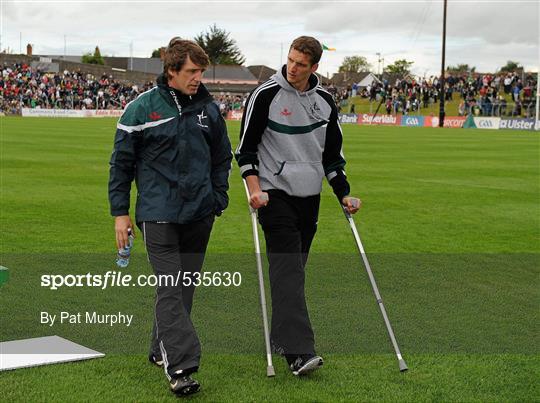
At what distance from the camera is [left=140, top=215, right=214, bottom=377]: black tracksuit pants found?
4836mm

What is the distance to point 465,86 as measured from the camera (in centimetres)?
6556

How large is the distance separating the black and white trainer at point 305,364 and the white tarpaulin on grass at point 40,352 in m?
1.25

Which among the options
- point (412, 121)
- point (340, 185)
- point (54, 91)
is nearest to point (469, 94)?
point (412, 121)

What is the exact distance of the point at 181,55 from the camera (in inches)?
194

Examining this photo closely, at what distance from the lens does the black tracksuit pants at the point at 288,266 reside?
5363mm

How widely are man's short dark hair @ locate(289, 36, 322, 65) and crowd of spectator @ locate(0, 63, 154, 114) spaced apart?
6289cm

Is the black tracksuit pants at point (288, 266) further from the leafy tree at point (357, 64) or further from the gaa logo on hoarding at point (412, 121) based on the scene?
the leafy tree at point (357, 64)

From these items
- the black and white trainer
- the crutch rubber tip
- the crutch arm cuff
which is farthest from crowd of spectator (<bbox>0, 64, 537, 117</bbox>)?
the black and white trainer

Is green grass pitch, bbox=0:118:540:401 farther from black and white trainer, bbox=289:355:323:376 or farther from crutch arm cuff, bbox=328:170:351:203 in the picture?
crutch arm cuff, bbox=328:170:351:203

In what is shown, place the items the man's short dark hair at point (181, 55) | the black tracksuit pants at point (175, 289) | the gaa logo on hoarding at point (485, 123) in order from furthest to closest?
the gaa logo on hoarding at point (485, 123), the man's short dark hair at point (181, 55), the black tracksuit pants at point (175, 289)

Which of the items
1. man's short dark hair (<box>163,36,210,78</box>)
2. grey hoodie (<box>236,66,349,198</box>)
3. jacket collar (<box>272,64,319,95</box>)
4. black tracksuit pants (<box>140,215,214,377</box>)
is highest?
man's short dark hair (<box>163,36,210,78</box>)

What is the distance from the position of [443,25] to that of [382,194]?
53.1m

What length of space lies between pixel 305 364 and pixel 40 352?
1.74 meters

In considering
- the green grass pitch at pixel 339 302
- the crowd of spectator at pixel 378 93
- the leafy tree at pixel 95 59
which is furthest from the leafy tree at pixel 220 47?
the green grass pitch at pixel 339 302
